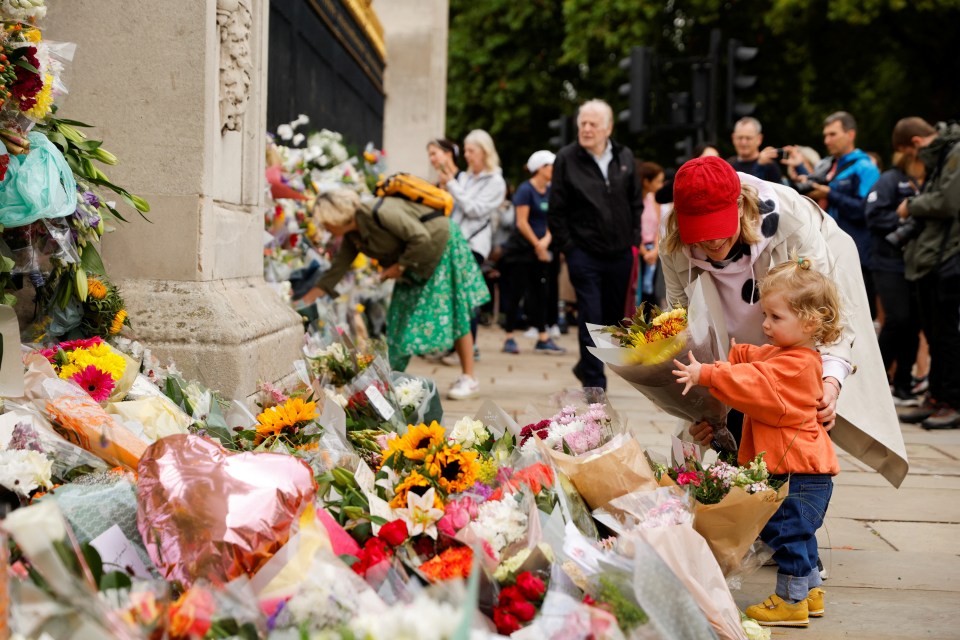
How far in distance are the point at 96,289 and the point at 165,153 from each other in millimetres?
671

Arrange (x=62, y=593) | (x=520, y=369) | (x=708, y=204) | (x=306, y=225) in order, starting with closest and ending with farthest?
(x=62, y=593)
(x=708, y=204)
(x=306, y=225)
(x=520, y=369)

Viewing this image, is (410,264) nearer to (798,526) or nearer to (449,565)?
(798,526)

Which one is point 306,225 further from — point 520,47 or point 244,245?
point 520,47

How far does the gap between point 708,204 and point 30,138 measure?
2.27m

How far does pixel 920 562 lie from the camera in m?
3.82

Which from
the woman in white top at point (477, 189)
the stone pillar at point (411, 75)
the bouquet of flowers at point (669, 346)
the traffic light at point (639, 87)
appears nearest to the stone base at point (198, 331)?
the bouquet of flowers at point (669, 346)

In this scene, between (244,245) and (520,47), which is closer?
(244,245)

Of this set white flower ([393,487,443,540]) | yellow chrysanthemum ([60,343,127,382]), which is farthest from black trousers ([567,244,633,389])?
white flower ([393,487,443,540])

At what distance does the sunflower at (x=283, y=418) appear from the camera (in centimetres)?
336

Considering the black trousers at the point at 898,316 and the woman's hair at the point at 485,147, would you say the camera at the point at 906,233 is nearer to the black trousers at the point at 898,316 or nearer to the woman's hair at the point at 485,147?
the black trousers at the point at 898,316

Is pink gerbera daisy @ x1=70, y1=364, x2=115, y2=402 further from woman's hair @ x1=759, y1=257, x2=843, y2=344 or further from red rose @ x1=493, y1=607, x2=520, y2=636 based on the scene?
→ woman's hair @ x1=759, y1=257, x2=843, y2=344

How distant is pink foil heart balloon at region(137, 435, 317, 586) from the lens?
94.0 inches

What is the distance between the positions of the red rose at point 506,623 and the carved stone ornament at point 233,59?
9.73 feet

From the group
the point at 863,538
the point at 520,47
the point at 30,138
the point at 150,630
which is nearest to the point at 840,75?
the point at 520,47
